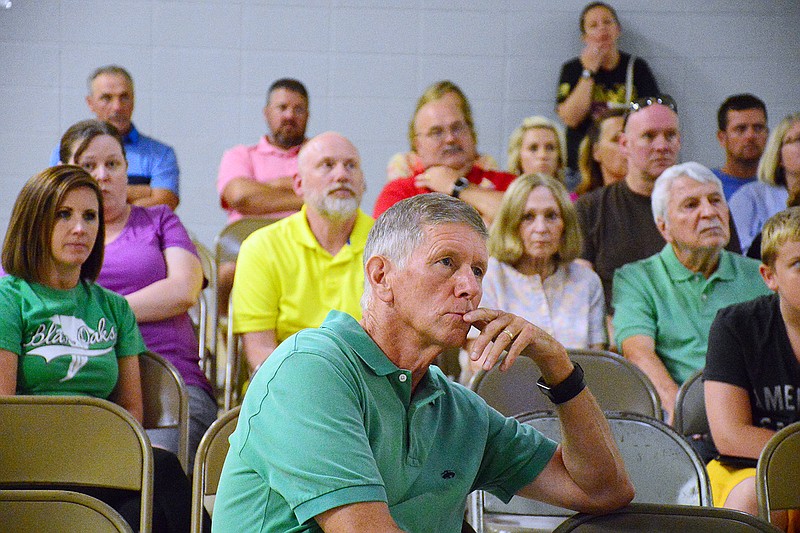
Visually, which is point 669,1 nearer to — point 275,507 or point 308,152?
point 308,152

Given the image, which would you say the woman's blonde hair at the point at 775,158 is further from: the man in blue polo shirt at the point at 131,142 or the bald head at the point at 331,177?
the man in blue polo shirt at the point at 131,142

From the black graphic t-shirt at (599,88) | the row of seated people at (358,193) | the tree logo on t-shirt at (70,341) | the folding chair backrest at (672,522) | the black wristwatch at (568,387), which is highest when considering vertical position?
the black graphic t-shirt at (599,88)

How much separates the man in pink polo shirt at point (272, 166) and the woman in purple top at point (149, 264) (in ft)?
3.96

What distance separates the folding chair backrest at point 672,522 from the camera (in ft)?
5.22

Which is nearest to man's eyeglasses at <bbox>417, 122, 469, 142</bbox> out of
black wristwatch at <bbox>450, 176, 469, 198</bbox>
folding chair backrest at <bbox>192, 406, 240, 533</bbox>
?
black wristwatch at <bbox>450, 176, 469, 198</bbox>

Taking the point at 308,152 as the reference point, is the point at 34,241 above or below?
below

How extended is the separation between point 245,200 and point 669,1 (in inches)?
105

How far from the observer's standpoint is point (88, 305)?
2.50 m

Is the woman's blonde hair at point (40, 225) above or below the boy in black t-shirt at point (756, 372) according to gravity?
above

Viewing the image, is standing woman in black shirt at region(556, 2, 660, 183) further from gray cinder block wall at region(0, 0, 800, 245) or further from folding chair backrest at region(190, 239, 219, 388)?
folding chair backrest at region(190, 239, 219, 388)

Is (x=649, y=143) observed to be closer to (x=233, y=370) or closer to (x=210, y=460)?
(x=233, y=370)

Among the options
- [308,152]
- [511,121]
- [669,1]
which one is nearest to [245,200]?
[308,152]

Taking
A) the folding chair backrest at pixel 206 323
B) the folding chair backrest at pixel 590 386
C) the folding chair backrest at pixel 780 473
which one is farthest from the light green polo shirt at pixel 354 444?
the folding chair backrest at pixel 206 323

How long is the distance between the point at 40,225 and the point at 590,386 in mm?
1446
